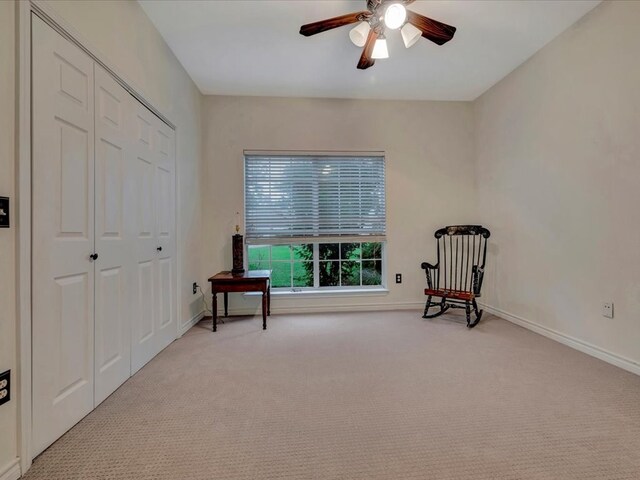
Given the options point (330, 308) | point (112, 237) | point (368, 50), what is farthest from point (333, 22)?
point (330, 308)

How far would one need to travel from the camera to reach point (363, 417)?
1.51 m

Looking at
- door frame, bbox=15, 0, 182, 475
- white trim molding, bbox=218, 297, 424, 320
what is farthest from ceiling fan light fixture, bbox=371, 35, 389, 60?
white trim molding, bbox=218, 297, 424, 320

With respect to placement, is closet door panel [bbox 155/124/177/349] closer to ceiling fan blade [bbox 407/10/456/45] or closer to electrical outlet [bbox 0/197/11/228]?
electrical outlet [bbox 0/197/11/228]

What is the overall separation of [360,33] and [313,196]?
1820mm

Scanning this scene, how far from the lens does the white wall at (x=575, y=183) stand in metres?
2.03

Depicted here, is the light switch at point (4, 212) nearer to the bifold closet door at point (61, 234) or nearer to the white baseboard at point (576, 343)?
the bifold closet door at point (61, 234)

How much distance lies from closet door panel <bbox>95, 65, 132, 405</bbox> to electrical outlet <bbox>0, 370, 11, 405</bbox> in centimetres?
50

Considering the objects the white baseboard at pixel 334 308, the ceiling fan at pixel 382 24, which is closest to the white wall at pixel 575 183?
the white baseboard at pixel 334 308

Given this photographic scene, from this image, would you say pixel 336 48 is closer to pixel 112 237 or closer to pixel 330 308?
pixel 112 237

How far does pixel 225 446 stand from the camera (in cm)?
132

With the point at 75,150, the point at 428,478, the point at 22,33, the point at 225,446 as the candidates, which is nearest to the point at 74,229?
the point at 75,150

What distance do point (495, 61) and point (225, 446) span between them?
3813 mm

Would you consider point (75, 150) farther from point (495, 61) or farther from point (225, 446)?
point (495, 61)

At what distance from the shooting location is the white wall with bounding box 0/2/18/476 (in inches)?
44.5
